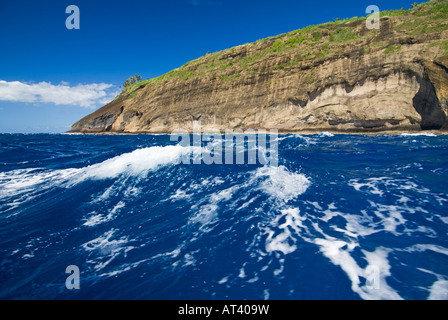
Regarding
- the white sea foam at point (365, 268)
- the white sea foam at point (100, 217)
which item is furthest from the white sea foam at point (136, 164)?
the white sea foam at point (365, 268)

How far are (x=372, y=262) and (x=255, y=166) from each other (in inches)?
221

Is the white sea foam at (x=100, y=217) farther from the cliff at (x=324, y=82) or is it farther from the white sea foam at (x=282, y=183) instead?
the cliff at (x=324, y=82)

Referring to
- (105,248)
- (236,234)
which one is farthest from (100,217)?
(236,234)

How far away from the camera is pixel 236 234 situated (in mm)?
4121

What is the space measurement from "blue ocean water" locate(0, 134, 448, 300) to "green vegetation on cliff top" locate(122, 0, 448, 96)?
21.9m

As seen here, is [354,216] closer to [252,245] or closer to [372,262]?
[372,262]

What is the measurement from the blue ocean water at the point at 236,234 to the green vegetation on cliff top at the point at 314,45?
71.8 ft

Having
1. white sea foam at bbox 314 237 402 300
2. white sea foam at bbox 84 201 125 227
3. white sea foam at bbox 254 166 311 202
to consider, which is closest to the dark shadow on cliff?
white sea foam at bbox 254 166 311 202

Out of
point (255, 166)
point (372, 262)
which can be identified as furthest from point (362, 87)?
point (372, 262)

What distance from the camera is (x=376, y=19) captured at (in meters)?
23.5

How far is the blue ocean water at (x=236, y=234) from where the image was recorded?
9.47ft

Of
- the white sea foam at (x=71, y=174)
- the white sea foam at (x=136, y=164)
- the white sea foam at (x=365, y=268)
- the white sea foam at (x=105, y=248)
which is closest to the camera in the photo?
the white sea foam at (x=365, y=268)

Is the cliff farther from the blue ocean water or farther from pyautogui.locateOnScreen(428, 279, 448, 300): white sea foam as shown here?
pyautogui.locateOnScreen(428, 279, 448, 300): white sea foam
